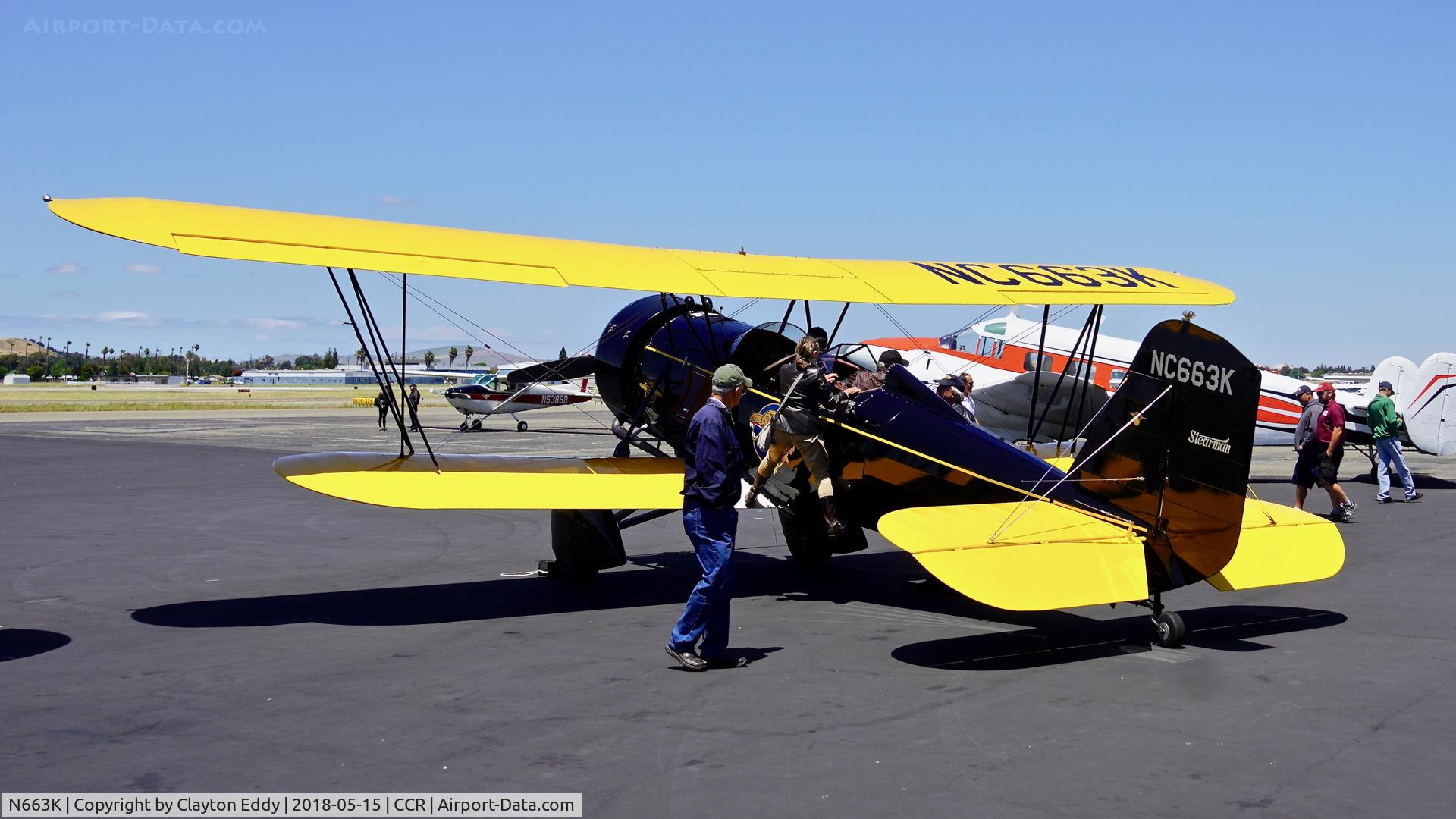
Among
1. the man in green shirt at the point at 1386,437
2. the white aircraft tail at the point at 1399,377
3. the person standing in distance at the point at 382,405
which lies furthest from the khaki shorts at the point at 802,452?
the white aircraft tail at the point at 1399,377

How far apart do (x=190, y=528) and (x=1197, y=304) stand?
406 inches

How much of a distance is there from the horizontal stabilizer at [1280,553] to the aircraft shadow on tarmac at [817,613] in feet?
1.44

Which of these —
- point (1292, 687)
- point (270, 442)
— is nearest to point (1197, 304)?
point (1292, 687)

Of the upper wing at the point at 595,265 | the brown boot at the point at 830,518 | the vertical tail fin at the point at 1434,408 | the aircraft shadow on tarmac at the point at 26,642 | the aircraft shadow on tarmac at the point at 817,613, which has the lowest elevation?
the aircraft shadow on tarmac at the point at 26,642

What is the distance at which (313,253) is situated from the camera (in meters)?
7.20

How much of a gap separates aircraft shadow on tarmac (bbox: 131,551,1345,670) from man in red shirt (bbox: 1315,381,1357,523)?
19.8 ft

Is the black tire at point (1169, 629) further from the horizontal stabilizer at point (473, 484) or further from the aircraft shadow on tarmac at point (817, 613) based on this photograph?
the horizontal stabilizer at point (473, 484)

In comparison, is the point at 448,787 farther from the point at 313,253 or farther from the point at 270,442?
the point at 270,442

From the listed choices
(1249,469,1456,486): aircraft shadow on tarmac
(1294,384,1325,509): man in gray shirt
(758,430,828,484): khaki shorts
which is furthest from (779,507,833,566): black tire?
(1249,469,1456,486): aircraft shadow on tarmac

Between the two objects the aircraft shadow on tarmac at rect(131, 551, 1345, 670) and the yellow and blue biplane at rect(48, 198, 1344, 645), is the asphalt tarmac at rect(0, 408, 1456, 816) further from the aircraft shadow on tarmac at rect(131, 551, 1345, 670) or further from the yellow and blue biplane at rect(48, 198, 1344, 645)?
the yellow and blue biplane at rect(48, 198, 1344, 645)

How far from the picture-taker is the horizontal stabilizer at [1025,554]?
5.91m

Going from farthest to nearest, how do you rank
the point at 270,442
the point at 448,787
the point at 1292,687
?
the point at 270,442 → the point at 1292,687 → the point at 448,787

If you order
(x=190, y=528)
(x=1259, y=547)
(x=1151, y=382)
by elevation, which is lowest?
(x=190, y=528)

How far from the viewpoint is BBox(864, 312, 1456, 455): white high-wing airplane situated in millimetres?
18578
